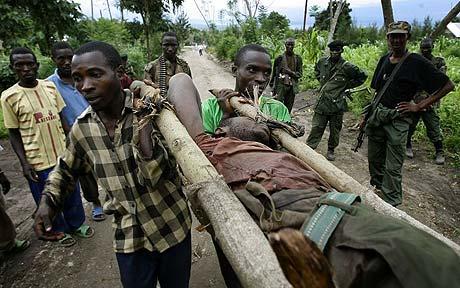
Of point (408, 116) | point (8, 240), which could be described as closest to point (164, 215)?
point (8, 240)

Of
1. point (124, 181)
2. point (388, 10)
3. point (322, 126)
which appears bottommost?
point (322, 126)

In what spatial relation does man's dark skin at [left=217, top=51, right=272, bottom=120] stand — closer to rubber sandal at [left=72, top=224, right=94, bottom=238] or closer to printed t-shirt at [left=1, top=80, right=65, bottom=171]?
printed t-shirt at [left=1, top=80, right=65, bottom=171]

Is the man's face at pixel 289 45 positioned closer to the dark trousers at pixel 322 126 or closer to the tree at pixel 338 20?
the dark trousers at pixel 322 126

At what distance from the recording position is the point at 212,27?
146ft

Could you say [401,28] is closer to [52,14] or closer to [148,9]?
[52,14]

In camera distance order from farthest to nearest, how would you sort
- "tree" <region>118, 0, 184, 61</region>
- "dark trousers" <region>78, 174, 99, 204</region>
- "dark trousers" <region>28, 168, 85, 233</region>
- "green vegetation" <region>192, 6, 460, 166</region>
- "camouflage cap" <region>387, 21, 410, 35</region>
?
"tree" <region>118, 0, 184, 61</region> → "green vegetation" <region>192, 6, 460, 166</region> → "camouflage cap" <region>387, 21, 410, 35</region> → "dark trousers" <region>28, 168, 85, 233</region> → "dark trousers" <region>78, 174, 99, 204</region>

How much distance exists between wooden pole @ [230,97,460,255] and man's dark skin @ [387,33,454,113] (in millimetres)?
2118

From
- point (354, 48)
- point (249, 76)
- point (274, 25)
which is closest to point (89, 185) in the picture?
point (249, 76)

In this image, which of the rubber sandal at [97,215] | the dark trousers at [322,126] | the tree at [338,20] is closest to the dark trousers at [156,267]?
the rubber sandal at [97,215]

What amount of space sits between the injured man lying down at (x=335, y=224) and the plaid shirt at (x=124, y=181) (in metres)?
0.37

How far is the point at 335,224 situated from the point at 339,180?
2.02 ft

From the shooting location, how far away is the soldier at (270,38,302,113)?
6.83m

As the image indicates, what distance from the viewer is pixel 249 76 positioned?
2.51 metres

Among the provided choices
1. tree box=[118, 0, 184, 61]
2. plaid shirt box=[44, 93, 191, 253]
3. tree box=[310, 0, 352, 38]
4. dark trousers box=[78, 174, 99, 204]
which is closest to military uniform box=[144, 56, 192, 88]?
dark trousers box=[78, 174, 99, 204]
